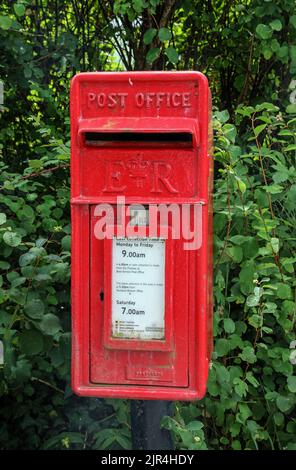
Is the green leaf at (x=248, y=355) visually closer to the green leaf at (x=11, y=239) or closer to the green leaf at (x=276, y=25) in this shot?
the green leaf at (x=11, y=239)

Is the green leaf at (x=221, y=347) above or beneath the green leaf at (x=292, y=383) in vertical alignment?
above

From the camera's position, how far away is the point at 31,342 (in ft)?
7.80

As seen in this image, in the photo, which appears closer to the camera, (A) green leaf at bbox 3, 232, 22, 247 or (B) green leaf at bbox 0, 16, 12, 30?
(A) green leaf at bbox 3, 232, 22, 247

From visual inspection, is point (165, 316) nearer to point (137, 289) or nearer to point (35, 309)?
point (137, 289)

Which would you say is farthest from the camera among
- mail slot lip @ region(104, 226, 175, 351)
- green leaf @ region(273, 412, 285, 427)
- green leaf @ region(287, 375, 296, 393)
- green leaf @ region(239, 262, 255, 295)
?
green leaf @ region(273, 412, 285, 427)

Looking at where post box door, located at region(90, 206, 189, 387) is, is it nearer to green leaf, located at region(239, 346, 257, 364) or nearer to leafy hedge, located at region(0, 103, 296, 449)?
leafy hedge, located at region(0, 103, 296, 449)

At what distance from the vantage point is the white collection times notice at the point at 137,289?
2088 millimetres

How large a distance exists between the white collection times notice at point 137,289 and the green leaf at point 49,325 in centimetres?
31

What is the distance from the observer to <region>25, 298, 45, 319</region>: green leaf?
2350mm

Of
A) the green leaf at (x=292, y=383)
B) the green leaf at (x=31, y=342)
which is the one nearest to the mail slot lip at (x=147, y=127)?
the green leaf at (x=31, y=342)

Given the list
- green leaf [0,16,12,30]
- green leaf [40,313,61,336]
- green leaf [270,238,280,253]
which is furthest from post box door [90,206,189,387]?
green leaf [0,16,12,30]

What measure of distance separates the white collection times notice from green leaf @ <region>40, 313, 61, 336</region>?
0.31 meters

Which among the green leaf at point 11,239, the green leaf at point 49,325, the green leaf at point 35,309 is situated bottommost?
the green leaf at point 49,325
